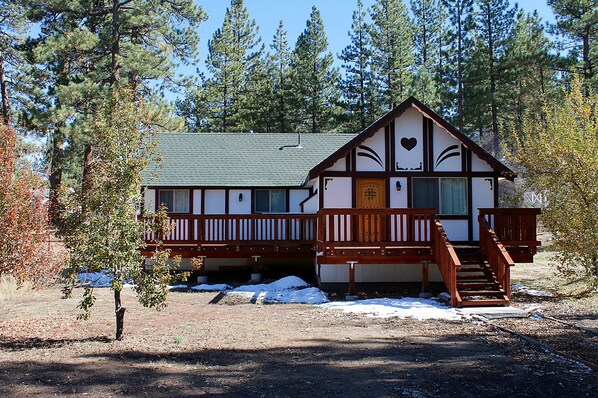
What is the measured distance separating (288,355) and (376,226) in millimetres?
7486

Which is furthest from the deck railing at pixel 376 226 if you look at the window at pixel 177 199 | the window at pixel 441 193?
the window at pixel 177 199

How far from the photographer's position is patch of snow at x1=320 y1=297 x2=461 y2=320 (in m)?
12.1

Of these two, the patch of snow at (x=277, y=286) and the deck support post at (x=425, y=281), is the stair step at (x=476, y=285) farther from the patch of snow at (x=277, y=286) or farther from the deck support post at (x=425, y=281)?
the patch of snow at (x=277, y=286)

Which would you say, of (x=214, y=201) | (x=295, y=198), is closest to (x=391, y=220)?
(x=295, y=198)

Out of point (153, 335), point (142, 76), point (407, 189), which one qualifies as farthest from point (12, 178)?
A: point (142, 76)

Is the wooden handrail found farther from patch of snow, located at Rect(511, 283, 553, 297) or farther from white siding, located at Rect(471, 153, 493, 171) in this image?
patch of snow, located at Rect(511, 283, 553, 297)

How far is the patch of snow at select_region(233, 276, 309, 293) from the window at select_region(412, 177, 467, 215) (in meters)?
4.32

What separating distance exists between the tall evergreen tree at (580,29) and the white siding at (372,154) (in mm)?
19759

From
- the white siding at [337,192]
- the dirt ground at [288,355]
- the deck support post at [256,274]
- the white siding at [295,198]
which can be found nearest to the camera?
the dirt ground at [288,355]

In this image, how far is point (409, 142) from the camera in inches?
647

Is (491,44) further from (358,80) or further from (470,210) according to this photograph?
(470,210)

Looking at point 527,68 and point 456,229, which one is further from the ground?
point 527,68

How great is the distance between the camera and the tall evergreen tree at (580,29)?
3086cm

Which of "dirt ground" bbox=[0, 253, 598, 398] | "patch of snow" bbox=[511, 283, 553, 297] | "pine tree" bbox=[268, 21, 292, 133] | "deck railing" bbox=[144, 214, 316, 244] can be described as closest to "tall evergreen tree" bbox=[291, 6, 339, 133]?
"pine tree" bbox=[268, 21, 292, 133]
